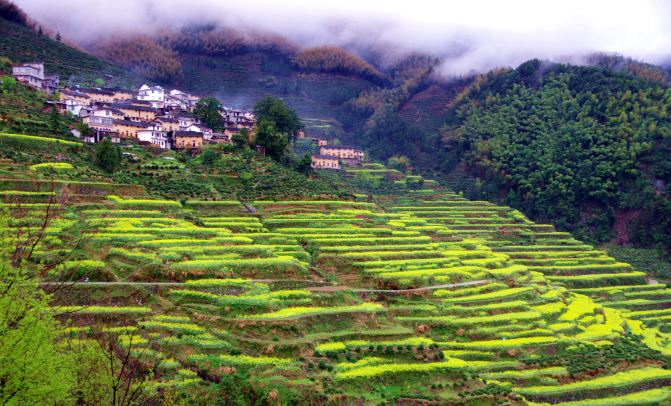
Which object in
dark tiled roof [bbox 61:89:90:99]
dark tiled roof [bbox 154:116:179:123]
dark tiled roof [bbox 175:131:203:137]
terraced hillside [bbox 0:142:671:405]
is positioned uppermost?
dark tiled roof [bbox 61:89:90:99]

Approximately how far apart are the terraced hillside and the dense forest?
79.7 feet

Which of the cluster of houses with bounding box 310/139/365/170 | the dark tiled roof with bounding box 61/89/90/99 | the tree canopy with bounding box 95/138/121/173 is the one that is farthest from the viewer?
the cluster of houses with bounding box 310/139/365/170

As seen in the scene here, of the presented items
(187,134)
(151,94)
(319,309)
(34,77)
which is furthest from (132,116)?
(319,309)

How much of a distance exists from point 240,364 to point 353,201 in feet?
98.5

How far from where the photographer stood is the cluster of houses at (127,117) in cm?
5547

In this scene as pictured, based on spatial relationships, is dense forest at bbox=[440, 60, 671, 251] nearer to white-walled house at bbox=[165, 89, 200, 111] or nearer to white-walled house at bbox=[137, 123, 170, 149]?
white-walled house at bbox=[165, 89, 200, 111]

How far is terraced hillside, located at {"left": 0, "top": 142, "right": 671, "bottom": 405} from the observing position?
26.2 m

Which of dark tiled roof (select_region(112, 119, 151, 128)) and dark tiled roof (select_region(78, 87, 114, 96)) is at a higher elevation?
dark tiled roof (select_region(78, 87, 114, 96))

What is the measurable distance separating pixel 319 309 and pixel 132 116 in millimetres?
39009

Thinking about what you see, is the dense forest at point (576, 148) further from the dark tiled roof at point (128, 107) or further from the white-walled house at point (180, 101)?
the dark tiled roof at point (128, 107)

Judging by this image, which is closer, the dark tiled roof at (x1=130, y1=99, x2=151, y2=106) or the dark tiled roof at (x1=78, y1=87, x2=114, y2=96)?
the dark tiled roof at (x1=78, y1=87, x2=114, y2=96)

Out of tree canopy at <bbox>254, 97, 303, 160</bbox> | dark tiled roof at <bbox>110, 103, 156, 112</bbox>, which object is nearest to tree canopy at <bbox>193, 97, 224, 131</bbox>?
tree canopy at <bbox>254, 97, 303, 160</bbox>

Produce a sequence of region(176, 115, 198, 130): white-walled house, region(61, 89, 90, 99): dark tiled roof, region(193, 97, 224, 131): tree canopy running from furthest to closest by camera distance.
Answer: region(193, 97, 224, 131): tree canopy → region(61, 89, 90, 99): dark tiled roof → region(176, 115, 198, 130): white-walled house

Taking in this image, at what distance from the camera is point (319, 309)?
31.2 meters
